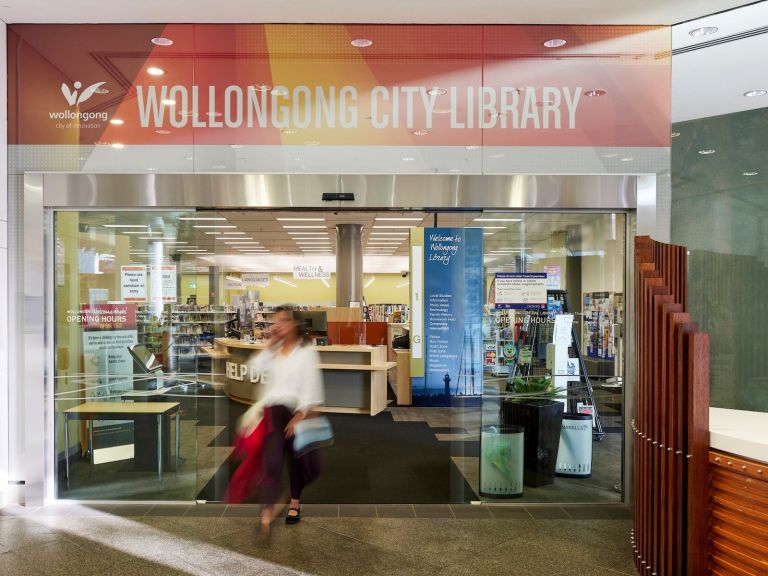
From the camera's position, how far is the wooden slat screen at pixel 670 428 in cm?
246

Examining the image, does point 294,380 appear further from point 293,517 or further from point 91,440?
point 91,440

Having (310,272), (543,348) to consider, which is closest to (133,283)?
(543,348)

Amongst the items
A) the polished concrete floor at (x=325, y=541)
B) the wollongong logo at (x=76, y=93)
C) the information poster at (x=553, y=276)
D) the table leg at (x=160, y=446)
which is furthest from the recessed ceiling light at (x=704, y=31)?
the table leg at (x=160, y=446)

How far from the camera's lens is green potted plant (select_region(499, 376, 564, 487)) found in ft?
15.1

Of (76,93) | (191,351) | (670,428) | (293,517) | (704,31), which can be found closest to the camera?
(670,428)

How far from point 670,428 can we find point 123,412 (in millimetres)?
4046

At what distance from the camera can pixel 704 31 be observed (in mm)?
4203

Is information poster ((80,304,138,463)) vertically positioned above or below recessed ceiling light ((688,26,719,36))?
below

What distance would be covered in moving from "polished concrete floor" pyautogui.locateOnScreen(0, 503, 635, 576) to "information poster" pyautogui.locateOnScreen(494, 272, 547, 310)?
162 cm

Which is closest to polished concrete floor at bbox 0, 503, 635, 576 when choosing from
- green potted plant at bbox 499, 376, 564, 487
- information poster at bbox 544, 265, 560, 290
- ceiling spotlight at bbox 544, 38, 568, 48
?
green potted plant at bbox 499, 376, 564, 487

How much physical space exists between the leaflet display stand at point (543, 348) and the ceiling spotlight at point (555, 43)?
1.98m

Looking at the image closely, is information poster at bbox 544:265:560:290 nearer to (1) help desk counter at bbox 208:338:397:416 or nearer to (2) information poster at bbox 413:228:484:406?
(2) information poster at bbox 413:228:484:406

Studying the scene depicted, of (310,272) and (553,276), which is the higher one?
(310,272)

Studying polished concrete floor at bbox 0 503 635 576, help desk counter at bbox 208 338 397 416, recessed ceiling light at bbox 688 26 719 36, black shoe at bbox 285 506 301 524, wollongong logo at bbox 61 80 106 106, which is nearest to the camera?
polished concrete floor at bbox 0 503 635 576
